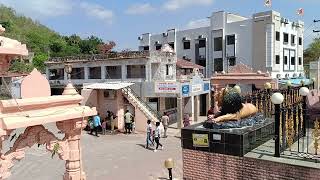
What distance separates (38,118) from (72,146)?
4.21 ft

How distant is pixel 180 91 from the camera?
24.4 m

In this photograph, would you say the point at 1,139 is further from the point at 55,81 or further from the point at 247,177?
the point at 55,81

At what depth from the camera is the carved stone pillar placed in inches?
313

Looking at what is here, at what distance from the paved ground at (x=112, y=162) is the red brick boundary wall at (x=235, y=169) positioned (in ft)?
11.9

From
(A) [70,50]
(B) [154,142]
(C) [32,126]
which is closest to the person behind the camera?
(C) [32,126]

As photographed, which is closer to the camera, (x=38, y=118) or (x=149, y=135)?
(x=38, y=118)

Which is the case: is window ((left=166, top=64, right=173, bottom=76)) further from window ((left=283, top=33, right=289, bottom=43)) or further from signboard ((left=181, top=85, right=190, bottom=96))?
window ((left=283, top=33, right=289, bottom=43))

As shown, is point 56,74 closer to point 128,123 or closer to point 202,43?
point 128,123

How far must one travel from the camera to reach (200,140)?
9773 mm

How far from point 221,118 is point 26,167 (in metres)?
9.89

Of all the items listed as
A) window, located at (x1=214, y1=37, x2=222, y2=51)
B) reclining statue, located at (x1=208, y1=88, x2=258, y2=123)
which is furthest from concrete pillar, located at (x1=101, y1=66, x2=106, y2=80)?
reclining statue, located at (x1=208, y1=88, x2=258, y2=123)

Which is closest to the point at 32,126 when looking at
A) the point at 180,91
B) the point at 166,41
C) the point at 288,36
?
the point at 180,91

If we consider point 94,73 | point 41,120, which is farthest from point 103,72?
point 41,120

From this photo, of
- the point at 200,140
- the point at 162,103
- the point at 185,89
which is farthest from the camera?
the point at 162,103
